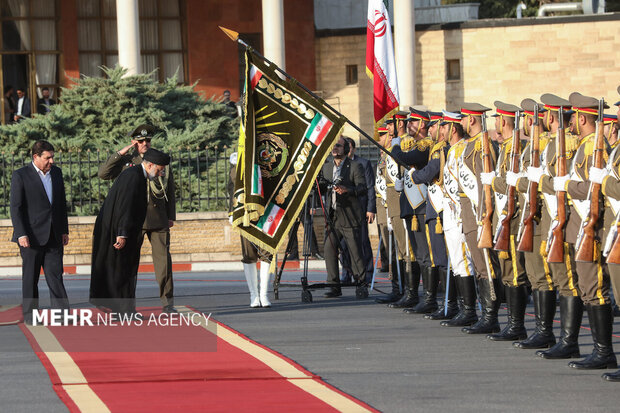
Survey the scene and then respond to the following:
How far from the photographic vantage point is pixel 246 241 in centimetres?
1410

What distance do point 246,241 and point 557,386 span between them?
18.6 feet

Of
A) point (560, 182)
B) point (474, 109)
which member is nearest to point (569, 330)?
point (560, 182)

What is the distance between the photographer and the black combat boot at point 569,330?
33.5 ft

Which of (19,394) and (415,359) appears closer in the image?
(19,394)

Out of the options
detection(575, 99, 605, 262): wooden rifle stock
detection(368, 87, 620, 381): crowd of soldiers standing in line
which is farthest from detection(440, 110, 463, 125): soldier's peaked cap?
detection(575, 99, 605, 262): wooden rifle stock

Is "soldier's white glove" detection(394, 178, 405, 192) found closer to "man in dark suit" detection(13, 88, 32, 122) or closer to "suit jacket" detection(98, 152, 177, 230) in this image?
"suit jacket" detection(98, 152, 177, 230)

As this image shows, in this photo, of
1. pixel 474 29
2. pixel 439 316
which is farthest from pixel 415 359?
pixel 474 29

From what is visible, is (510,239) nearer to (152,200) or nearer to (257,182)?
(257,182)

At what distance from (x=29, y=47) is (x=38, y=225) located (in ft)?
82.7

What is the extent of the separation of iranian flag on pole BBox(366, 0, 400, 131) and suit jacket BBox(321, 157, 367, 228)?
89 cm

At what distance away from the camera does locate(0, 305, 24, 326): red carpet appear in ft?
42.7

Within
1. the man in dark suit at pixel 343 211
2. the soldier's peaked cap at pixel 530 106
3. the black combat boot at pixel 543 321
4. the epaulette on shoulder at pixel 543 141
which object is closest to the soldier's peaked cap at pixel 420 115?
the man in dark suit at pixel 343 211

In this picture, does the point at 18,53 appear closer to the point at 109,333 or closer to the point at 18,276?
the point at 18,276

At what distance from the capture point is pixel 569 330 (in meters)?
10.2
